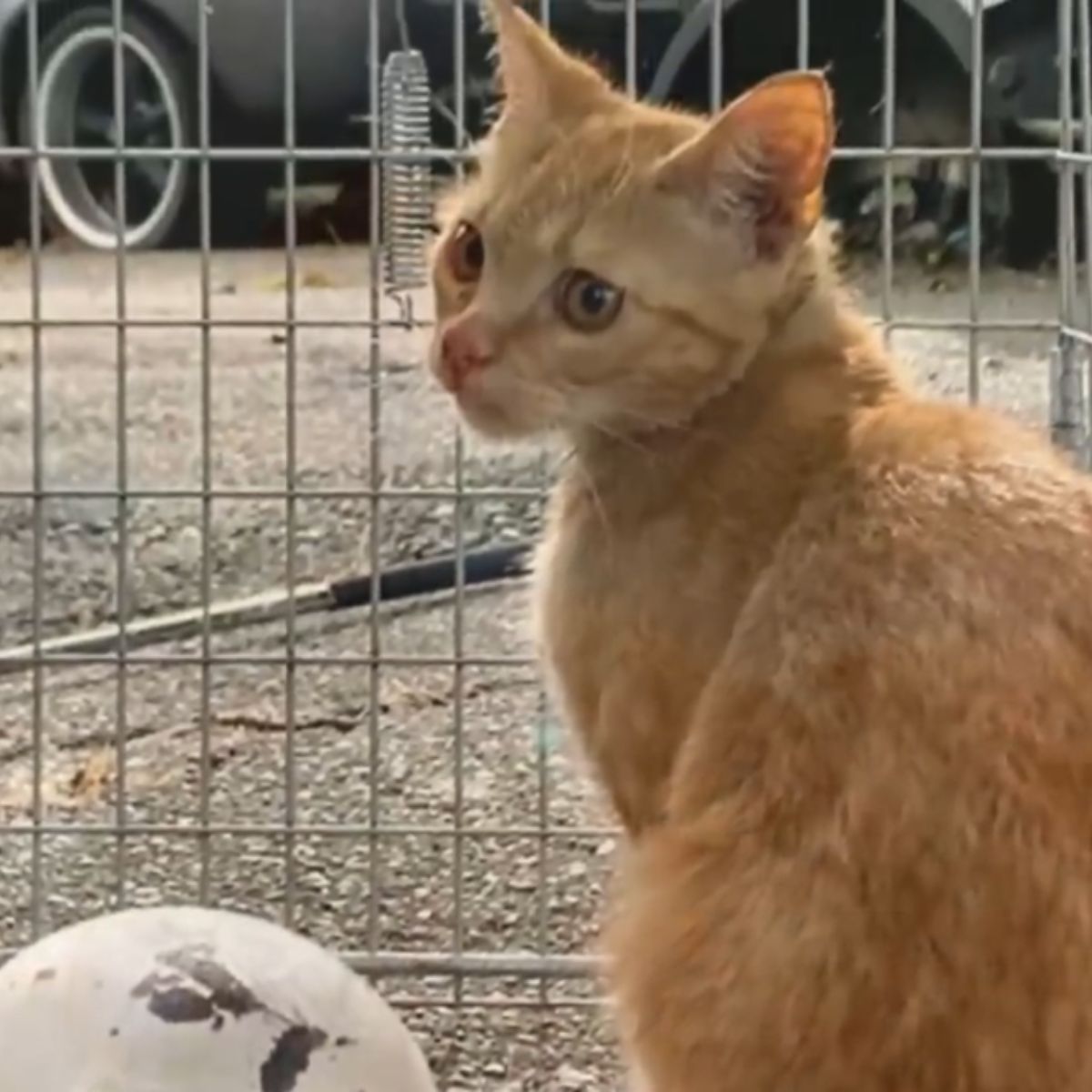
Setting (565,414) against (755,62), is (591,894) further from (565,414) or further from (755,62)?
(755,62)

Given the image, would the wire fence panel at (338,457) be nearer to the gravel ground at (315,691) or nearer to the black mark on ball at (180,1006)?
the gravel ground at (315,691)

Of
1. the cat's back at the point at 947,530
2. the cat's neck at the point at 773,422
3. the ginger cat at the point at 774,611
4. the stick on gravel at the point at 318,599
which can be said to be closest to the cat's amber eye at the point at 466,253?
the ginger cat at the point at 774,611

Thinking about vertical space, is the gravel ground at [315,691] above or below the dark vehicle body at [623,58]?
below

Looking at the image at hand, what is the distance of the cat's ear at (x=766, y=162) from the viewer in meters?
1.28

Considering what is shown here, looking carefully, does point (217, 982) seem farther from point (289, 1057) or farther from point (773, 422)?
point (773, 422)

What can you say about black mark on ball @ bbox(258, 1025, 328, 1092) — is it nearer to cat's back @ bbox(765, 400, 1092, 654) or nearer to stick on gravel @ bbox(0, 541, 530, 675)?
cat's back @ bbox(765, 400, 1092, 654)

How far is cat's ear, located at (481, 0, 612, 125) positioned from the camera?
1459 mm

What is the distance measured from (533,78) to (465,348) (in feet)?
0.69

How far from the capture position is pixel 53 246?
272 centimetres

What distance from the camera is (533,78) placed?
1462mm

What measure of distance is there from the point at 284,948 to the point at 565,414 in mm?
346

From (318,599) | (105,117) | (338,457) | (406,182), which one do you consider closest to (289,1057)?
(406,182)

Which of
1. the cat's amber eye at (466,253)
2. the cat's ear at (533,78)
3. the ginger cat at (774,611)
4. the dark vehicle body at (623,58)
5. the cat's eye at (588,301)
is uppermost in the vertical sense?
the dark vehicle body at (623,58)

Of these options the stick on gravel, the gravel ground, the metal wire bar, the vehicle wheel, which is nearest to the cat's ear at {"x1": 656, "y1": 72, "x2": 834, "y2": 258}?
the gravel ground
